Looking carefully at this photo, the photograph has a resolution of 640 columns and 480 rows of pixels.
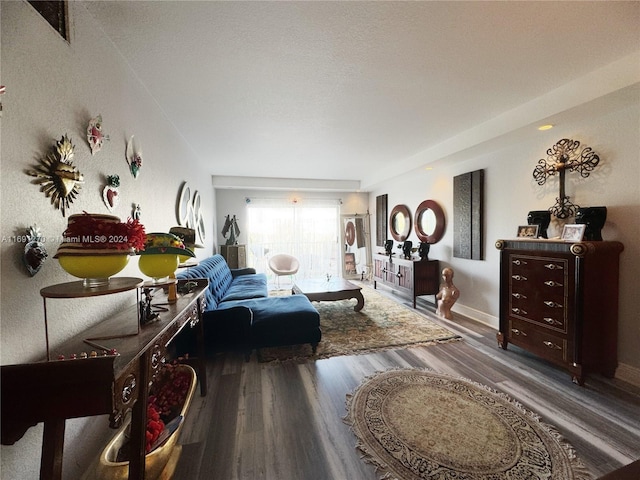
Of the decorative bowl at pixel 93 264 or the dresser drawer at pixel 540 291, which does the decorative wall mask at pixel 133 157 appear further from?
the dresser drawer at pixel 540 291

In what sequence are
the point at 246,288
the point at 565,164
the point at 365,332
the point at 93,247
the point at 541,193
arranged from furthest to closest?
the point at 246,288
the point at 365,332
the point at 541,193
the point at 565,164
the point at 93,247

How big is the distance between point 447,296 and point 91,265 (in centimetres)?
392

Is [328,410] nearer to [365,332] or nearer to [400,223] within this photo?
[365,332]

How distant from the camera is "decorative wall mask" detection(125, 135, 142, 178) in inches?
71.0

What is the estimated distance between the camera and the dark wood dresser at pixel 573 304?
202 centimetres

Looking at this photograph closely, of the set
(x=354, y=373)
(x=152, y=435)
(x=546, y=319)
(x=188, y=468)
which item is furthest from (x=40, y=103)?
(x=546, y=319)

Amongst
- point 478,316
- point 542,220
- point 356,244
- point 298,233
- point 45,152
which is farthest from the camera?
point 356,244

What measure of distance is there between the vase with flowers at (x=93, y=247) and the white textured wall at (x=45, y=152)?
8.0 inches

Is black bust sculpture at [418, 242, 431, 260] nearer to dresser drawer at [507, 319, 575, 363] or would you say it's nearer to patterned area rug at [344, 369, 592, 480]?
dresser drawer at [507, 319, 575, 363]

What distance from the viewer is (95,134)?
139cm

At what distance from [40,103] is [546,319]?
144 inches

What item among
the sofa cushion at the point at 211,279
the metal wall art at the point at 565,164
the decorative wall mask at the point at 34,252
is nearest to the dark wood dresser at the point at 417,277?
the metal wall art at the point at 565,164

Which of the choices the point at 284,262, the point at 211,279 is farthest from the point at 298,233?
the point at 211,279

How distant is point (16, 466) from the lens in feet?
2.99
